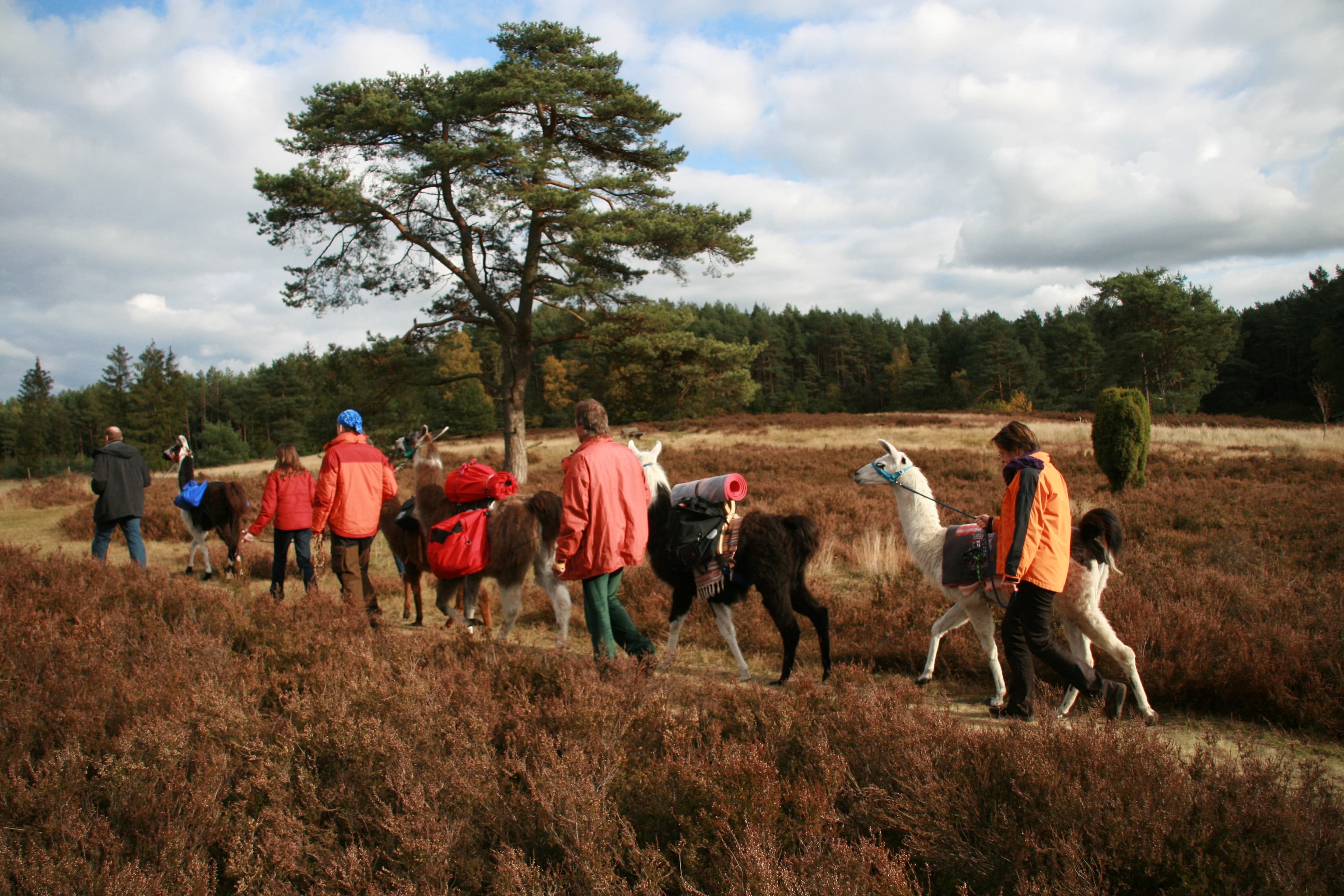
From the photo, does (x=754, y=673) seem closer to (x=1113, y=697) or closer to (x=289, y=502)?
(x=1113, y=697)

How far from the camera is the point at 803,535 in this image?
192 inches

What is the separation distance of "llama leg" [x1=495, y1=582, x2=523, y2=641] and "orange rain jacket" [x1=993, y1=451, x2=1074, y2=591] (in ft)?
11.8

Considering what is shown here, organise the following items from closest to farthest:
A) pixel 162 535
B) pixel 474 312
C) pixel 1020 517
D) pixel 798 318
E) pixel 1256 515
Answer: pixel 1020 517
pixel 1256 515
pixel 162 535
pixel 474 312
pixel 798 318

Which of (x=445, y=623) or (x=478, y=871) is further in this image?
(x=445, y=623)

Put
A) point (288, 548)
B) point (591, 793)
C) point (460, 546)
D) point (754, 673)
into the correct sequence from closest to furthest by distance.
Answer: point (591, 793)
point (754, 673)
point (460, 546)
point (288, 548)

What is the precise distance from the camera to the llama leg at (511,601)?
5.71 meters

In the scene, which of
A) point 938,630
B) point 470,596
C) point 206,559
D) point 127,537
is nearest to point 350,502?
point 470,596

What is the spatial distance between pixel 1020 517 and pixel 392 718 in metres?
3.50

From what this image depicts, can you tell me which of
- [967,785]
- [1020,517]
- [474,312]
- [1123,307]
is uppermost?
[1123,307]

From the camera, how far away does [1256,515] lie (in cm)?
1015

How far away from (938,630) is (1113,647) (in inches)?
42.5

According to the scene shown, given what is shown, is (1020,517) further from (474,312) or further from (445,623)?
(474,312)

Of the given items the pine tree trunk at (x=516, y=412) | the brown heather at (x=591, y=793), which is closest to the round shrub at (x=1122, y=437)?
the brown heather at (x=591, y=793)

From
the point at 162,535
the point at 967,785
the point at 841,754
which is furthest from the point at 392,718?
the point at 162,535
